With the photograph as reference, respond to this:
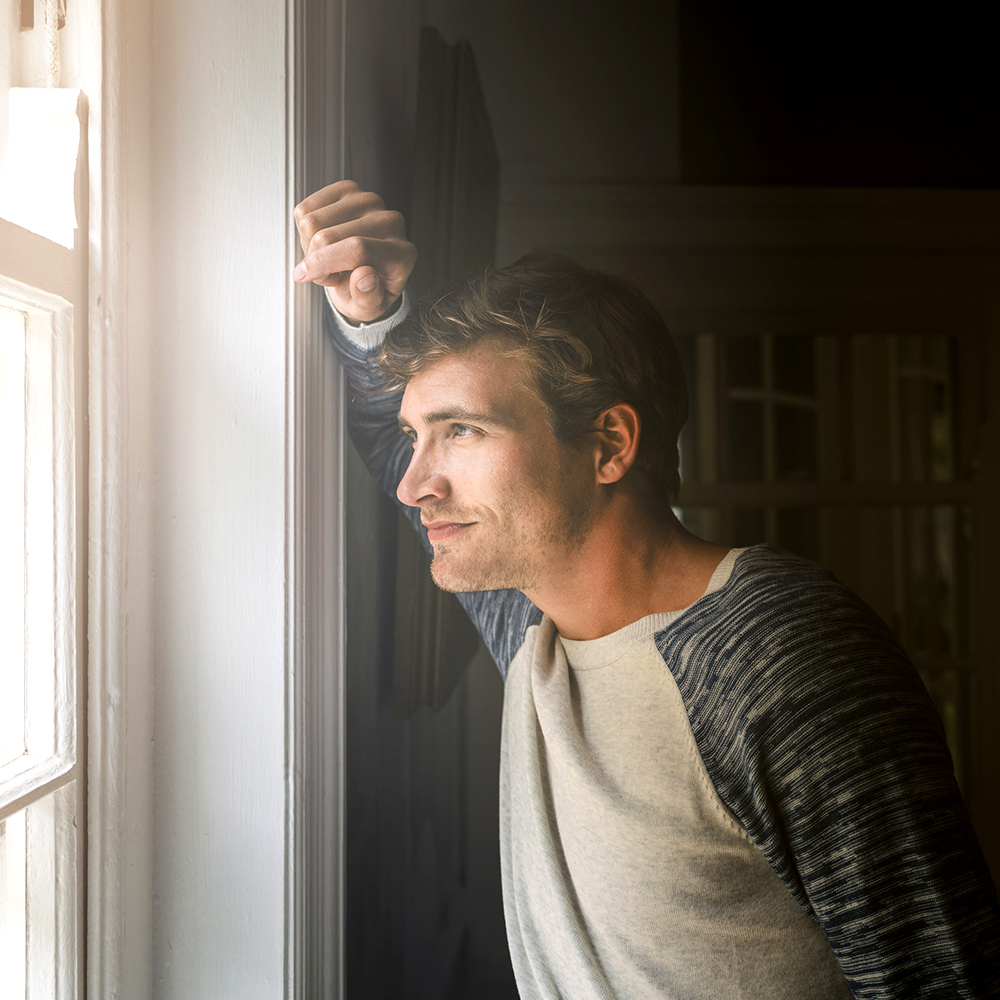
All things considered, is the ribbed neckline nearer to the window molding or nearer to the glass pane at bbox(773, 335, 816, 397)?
the glass pane at bbox(773, 335, 816, 397)

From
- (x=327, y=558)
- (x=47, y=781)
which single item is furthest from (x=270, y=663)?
(x=47, y=781)

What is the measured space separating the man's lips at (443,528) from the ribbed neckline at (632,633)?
0.67ft

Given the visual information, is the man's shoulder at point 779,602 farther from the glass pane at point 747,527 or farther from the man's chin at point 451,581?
the man's chin at point 451,581

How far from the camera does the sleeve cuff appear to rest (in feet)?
2.98

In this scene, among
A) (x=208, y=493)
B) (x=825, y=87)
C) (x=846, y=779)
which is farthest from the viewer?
(x=208, y=493)

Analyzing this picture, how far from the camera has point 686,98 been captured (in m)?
0.87

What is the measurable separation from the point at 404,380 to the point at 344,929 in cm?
73

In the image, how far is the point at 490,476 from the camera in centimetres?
87

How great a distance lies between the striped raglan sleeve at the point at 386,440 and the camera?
900 millimetres

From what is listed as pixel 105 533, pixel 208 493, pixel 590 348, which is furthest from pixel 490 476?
pixel 105 533

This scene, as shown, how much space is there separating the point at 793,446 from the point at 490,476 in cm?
37

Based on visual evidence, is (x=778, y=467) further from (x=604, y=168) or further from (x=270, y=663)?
(x=270, y=663)

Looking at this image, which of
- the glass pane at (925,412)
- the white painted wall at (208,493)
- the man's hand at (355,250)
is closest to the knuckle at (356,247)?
the man's hand at (355,250)

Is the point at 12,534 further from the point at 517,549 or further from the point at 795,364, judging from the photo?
the point at 795,364
